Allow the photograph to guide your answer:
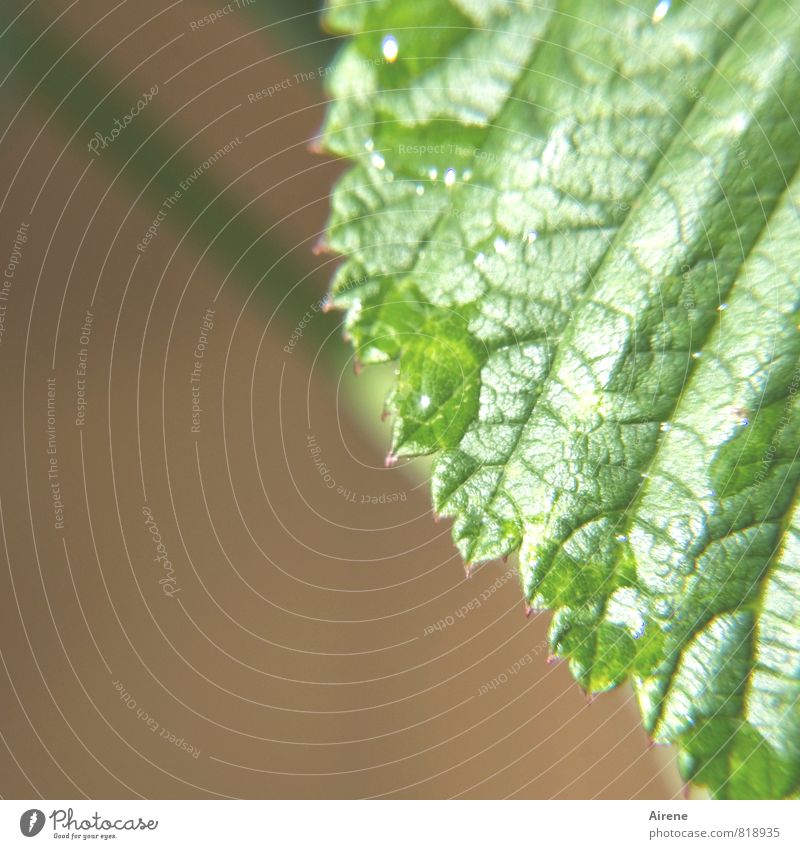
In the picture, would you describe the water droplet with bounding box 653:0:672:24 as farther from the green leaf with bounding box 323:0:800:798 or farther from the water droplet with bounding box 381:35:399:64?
the water droplet with bounding box 381:35:399:64

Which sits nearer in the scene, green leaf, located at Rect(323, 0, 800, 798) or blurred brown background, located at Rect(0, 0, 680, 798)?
green leaf, located at Rect(323, 0, 800, 798)

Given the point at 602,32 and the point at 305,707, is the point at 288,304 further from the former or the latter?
the point at 305,707

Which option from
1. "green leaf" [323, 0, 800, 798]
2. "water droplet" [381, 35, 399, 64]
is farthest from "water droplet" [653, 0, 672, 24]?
"water droplet" [381, 35, 399, 64]

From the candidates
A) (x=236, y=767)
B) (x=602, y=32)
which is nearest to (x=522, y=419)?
(x=602, y=32)

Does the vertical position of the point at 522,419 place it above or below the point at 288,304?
below

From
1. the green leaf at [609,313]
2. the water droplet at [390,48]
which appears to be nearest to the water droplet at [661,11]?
the green leaf at [609,313]
